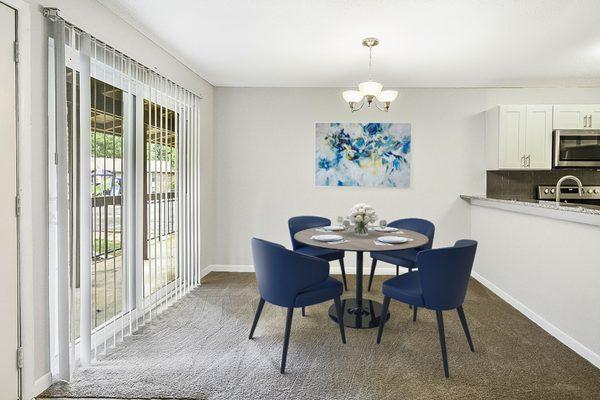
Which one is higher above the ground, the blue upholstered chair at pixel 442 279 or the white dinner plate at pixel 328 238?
the white dinner plate at pixel 328 238

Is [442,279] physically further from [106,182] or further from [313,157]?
[313,157]

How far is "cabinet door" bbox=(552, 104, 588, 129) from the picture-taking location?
428 cm

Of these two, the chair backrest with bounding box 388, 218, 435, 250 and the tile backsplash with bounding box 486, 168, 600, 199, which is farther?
the tile backsplash with bounding box 486, 168, 600, 199

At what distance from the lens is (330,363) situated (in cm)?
247

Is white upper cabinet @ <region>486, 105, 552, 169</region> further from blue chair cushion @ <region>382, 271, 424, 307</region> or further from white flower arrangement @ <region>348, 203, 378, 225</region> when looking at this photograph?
blue chair cushion @ <region>382, 271, 424, 307</region>

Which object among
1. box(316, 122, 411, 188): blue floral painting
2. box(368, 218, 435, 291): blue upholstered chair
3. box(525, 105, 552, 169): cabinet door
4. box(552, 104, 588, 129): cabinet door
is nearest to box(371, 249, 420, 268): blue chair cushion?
box(368, 218, 435, 291): blue upholstered chair

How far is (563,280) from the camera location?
281 centimetres

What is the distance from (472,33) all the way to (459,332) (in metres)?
2.44

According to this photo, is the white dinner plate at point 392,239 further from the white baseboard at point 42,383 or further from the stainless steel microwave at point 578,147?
the stainless steel microwave at point 578,147

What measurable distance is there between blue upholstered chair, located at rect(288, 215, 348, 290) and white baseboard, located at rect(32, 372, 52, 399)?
7.08 ft

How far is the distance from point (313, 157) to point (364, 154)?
655 millimetres

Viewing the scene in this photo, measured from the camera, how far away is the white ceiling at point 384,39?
2.65 meters

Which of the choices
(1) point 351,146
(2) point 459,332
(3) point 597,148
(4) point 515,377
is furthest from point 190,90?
(3) point 597,148

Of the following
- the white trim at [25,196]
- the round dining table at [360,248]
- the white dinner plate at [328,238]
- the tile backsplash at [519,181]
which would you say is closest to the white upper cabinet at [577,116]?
the tile backsplash at [519,181]
